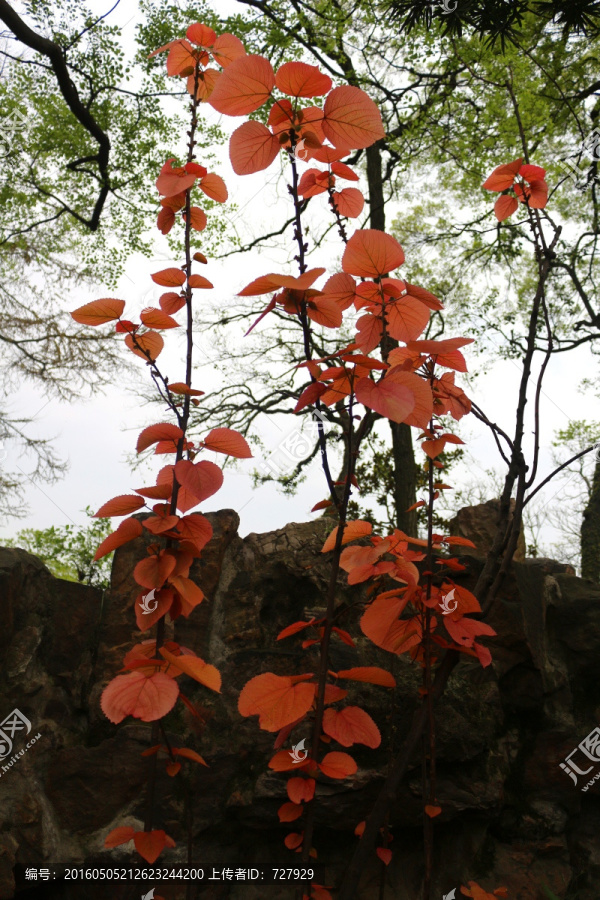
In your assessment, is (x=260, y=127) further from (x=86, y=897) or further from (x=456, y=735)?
(x=86, y=897)

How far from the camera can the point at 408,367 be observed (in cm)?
101

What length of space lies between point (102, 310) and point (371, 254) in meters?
0.48

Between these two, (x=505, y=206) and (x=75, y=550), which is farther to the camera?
(x=75, y=550)

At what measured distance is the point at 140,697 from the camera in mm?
792

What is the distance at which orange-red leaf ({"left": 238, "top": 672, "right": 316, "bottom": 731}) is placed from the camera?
2.88ft

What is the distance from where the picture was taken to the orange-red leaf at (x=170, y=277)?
114 centimetres

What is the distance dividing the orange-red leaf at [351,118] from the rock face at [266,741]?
1.57m

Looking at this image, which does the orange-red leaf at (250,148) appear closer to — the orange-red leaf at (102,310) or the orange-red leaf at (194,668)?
the orange-red leaf at (102,310)

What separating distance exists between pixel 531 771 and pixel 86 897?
1567 mm
